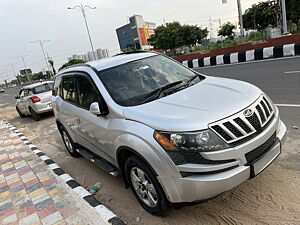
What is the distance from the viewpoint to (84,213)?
314 centimetres

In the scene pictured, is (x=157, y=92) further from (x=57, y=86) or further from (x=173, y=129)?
(x=57, y=86)

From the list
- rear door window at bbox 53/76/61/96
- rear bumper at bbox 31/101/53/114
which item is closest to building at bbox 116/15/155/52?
rear bumper at bbox 31/101/53/114

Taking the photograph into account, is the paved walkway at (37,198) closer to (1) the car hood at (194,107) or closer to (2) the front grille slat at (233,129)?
(1) the car hood at (194,107)

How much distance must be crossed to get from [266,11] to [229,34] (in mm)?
6771

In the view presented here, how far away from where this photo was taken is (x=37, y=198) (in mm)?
3736

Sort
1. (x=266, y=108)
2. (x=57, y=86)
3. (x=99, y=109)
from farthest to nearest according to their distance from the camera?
(x=57, y=86)
(x=99, y=109)
(x=266, y=108)

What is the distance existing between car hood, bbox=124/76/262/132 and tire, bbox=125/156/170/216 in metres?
0.48

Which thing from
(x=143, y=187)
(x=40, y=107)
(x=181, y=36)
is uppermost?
(x=181, y=36)

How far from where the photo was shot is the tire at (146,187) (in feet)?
8.23

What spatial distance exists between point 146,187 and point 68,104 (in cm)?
237

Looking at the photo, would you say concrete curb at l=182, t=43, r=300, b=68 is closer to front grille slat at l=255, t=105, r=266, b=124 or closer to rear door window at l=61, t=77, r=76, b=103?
front grille slat at l=255, t=105, r=266, b=124

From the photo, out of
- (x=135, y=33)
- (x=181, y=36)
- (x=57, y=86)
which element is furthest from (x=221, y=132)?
(x=135, y=33)

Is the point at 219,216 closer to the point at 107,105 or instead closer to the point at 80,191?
the point at 107,105

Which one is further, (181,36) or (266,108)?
(181,36)
